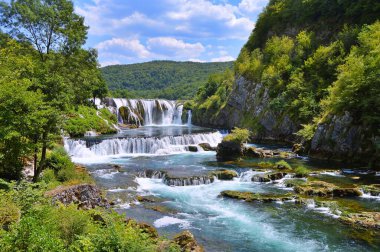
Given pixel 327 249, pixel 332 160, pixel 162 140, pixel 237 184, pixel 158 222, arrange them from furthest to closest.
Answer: pixel 162 140, pixel 332 160, pixel 237 184, pixel 158 222, pixel 327 249

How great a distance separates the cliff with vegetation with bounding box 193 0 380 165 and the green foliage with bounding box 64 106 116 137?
71.7ft

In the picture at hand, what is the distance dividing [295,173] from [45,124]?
59.2ft

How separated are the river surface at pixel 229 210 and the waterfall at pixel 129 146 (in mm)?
2901

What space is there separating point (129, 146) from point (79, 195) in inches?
910

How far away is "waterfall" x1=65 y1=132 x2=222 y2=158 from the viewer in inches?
1387

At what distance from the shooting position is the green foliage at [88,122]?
150 feet

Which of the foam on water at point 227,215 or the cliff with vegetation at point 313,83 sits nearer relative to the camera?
the foam on water at point 227,215

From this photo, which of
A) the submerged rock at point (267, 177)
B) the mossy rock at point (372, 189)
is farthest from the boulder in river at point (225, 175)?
the mossy rock at point (372, 189)

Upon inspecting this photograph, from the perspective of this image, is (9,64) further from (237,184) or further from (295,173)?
(295,173)

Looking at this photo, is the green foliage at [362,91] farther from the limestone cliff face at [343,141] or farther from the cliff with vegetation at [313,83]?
the limestone cliff face at [343,141]

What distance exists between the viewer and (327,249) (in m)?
12.8

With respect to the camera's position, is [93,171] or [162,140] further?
[162,140]

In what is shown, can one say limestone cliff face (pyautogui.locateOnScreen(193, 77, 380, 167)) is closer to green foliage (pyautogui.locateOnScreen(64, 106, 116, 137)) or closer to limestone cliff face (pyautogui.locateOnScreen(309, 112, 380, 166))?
limestone cliff face (pyautogui.locateOnScreen(309, 112, 380, 166))

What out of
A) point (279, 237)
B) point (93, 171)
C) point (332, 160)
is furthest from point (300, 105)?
point (279, 237)
